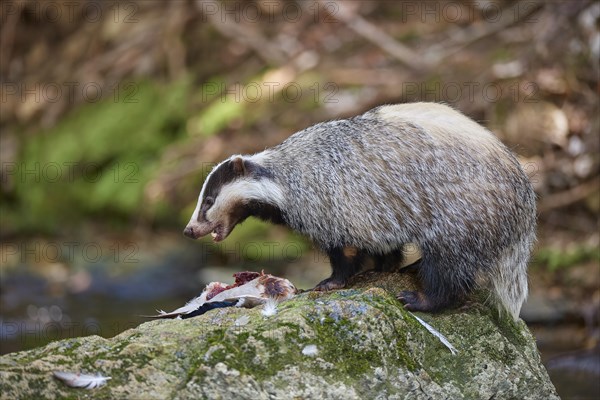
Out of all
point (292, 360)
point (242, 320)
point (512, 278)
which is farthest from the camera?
point (512, 278)

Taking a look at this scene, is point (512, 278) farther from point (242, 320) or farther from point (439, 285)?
point (242, 320)

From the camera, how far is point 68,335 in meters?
12.5

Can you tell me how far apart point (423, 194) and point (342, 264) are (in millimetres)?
891

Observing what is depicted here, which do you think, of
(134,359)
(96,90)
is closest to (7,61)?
(96,90)

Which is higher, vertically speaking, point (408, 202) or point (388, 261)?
point (408, 202)

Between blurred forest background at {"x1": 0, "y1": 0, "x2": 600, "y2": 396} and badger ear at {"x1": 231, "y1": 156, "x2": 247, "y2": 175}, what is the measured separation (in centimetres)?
497

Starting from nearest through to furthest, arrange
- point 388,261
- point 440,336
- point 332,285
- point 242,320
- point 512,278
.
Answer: point 242,320 → point 440,336 → point 512,278 → point 332,285 → point 388,261

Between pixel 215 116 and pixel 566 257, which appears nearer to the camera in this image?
pixel 566 257

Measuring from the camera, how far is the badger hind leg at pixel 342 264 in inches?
289

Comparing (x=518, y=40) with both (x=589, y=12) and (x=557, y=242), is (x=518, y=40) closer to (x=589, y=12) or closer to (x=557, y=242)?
(x=589, y=12)

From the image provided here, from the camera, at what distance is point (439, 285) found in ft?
22.4

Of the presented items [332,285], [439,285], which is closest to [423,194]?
[439,285]

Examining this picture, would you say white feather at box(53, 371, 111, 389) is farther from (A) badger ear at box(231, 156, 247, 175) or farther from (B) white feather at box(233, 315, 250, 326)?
(A) badger ear at box(231, 156, 247, 175)

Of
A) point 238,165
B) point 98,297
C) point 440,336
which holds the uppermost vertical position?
point 238,165
